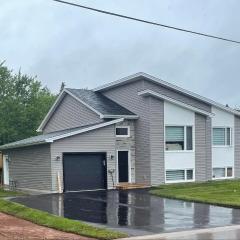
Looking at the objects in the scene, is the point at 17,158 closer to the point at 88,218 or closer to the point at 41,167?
the point at 41,167

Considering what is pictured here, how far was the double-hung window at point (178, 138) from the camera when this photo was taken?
30.1 metres

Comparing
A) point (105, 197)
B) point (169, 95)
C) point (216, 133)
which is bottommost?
point (105, 197)

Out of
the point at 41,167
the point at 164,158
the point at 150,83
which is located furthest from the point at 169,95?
the point at 41,167

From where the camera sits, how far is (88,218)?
16.7 m

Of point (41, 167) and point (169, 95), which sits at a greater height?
point (169, 95)

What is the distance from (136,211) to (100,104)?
44.6ft

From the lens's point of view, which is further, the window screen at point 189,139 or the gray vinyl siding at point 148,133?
the window screen at point 189,139

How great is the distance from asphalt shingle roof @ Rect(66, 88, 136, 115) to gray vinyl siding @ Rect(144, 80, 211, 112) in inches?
79.7

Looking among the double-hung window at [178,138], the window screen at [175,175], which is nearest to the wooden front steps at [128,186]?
the window screen at [175,175]

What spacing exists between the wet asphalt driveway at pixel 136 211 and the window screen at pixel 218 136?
9.31 m

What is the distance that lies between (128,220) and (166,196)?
728cm

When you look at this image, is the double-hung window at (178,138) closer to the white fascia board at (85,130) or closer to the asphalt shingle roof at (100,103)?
the asphalt shingle roof at (100,103)

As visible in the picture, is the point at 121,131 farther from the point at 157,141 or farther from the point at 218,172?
the point at 218,172

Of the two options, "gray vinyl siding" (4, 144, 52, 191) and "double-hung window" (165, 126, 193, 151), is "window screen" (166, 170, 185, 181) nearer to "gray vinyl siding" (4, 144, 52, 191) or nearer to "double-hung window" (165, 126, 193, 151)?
"double-hung window" (165, 126, 193, 151)
